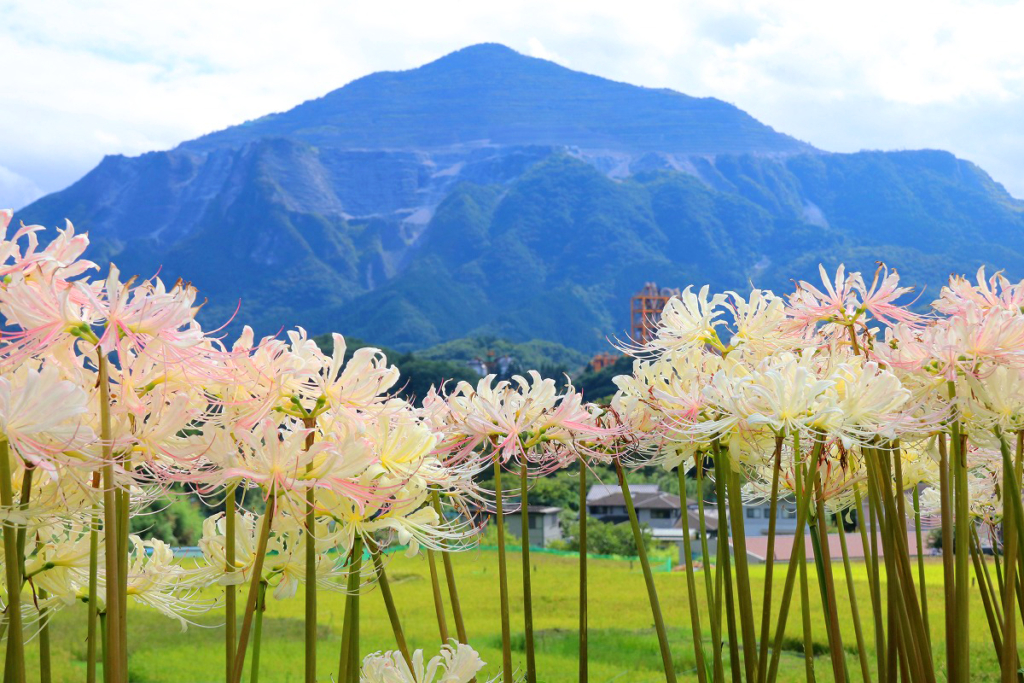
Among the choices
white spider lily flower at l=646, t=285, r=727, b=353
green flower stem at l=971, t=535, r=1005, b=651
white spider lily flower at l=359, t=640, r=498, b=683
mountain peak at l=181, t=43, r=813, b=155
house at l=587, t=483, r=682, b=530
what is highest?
mountain peak at l=181, t=43, r=813, b=155

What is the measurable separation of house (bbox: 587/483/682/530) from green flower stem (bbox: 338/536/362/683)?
71.3 feet

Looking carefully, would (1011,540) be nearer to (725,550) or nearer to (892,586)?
(892,586)

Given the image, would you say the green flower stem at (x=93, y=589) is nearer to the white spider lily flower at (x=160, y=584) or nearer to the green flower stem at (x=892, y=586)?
the white spider lily flower at (x=160, y=584)

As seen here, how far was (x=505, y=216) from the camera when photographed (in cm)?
14288

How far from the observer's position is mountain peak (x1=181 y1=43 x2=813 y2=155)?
174375mm

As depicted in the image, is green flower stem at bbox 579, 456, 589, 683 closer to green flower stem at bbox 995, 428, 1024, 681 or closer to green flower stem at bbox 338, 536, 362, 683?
green flower stem at bbox 338, 536, 362, 683

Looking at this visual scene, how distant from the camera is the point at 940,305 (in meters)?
2.30

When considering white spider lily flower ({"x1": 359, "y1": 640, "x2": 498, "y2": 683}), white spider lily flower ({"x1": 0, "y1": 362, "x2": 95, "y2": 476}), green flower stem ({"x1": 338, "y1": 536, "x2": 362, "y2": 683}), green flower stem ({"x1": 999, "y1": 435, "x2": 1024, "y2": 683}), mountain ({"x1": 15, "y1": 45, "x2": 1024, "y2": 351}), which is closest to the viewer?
white spider lily flower ({"x1": 0, "y1": 362, "x2": 95, "y2": 476})

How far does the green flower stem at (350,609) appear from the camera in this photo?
1596 mm

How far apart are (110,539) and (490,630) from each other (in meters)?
9.19

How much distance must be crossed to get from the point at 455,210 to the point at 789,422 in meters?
142

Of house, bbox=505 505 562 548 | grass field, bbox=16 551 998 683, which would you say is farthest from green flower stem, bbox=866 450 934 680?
house, bbox=505 505 562 548

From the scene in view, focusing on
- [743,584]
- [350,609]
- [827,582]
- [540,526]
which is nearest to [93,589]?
[350,609]

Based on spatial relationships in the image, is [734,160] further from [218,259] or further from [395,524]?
[395,524]
